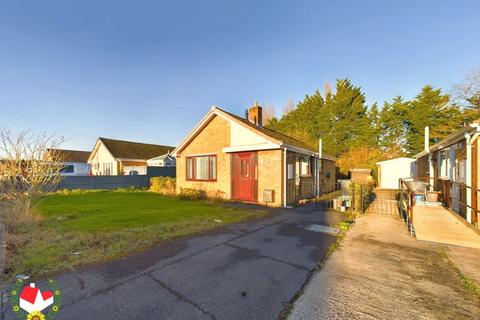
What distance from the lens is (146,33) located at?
44.0 feet

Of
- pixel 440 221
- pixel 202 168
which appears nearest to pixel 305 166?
pixel 202 168

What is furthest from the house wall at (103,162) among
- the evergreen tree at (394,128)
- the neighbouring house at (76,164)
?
the evergreen tree at (394,128)

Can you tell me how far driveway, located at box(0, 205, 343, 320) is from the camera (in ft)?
8.70

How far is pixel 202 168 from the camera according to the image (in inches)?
559

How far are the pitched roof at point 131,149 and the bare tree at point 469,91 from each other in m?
39.1

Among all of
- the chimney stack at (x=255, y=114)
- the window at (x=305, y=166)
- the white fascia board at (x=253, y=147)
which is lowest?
the window at (x=305, y=166)

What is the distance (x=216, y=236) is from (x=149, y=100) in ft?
65.2

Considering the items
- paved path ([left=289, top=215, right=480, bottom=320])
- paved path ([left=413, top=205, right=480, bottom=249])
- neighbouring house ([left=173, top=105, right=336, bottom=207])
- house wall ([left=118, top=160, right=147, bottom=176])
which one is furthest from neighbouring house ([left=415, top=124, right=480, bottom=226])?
house wall ([left=118, top=160, right=147, bottom=176])

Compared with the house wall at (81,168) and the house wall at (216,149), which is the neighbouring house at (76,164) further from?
the house wall at (216,149)

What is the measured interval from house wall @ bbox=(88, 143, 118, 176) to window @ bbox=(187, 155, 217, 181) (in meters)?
16.8

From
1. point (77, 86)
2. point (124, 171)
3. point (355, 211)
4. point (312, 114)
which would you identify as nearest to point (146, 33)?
point (77, 86)

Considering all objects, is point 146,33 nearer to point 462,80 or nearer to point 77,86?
point 77,86

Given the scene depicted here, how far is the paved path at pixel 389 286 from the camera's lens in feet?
8.79

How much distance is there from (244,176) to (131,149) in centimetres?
2417
